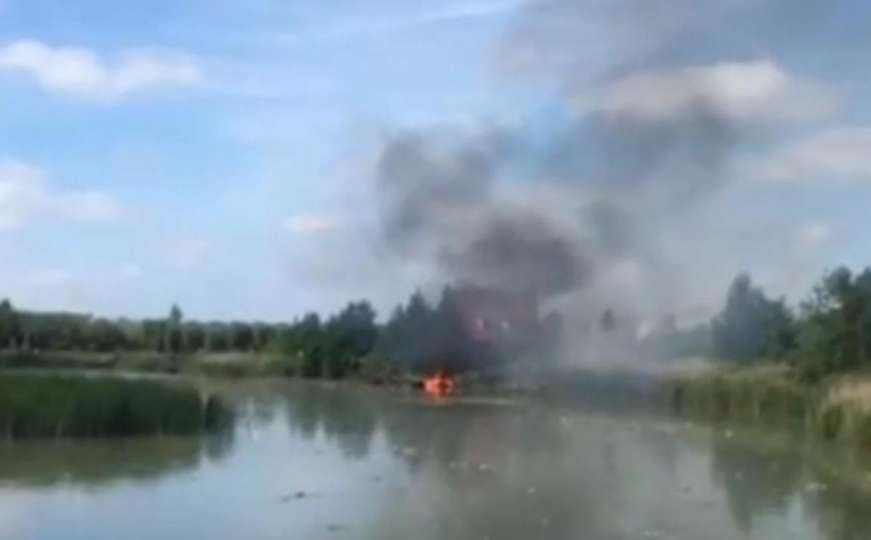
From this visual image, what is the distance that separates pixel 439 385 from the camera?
51.1 m

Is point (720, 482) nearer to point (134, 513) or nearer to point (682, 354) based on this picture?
point (134, 513)

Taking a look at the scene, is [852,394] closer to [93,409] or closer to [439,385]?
[93,409]

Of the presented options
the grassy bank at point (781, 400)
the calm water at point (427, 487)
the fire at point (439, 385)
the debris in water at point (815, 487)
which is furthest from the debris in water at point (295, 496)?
the fire at point (439, 385)

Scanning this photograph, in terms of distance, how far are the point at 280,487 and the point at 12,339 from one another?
4041cm

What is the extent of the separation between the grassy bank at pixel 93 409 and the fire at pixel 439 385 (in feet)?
64.8

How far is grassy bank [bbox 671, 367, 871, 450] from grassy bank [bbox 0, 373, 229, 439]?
1082 cm

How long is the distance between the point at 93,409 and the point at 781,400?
599 inches

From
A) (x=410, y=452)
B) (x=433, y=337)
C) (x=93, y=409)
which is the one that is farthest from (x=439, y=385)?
(x=93, y=409)

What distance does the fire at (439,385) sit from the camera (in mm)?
50028

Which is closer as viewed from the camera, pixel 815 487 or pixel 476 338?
pixel 815 487

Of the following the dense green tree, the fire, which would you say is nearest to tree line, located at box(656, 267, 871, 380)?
the dense green tree

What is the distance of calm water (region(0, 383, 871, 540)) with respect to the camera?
1859 cm

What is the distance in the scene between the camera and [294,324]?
66688mm

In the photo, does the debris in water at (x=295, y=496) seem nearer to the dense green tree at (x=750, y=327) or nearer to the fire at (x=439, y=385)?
the dense green tree at (x=750, y=327)
